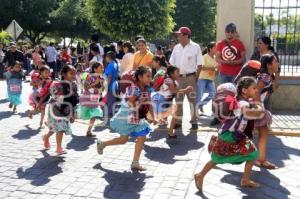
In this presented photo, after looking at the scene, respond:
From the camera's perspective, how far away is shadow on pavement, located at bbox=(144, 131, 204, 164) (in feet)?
21.7

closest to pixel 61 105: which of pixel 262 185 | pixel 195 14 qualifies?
pixel 262 185

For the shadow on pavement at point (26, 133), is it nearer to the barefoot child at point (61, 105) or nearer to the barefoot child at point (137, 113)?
the barefoot child at point (61, 105)

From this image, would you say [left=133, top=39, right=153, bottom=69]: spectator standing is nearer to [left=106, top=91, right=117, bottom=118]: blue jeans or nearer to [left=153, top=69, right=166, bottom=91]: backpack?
[left=153, top=69, right=166, bottom=91]: backpack

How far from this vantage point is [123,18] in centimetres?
2256

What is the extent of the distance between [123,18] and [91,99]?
588 inches

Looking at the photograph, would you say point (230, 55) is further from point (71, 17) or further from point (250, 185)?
point (71, 17)

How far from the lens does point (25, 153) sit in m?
6.84

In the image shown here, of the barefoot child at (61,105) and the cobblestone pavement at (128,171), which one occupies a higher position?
the barefoot child at (61,105)

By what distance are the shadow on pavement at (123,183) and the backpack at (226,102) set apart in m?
1.29

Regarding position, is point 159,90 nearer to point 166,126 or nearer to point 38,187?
point 166,126

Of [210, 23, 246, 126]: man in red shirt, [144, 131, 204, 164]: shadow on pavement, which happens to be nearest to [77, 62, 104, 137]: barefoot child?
[144, 131, 204, 164]: shadow on pavement

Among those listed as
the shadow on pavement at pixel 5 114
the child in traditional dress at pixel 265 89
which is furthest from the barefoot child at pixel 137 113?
the shadow on pavement at pixel 5 114

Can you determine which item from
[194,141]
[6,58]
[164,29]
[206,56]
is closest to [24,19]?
[164,29]

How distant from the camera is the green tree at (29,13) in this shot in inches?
1567
